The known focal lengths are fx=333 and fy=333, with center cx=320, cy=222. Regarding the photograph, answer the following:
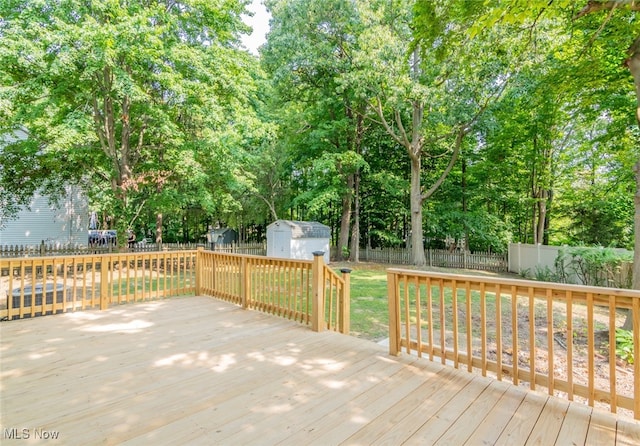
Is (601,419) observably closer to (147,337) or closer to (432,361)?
(432,361)

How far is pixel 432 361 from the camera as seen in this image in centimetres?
323

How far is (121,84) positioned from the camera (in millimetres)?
7488

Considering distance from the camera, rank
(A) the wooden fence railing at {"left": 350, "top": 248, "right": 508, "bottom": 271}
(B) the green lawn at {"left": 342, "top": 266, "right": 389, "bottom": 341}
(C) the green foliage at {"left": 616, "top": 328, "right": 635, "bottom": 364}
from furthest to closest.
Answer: (A) the wooden fence railing at {"left": 350, "top": 248, "right": 508, "bottom": 271} < (B) the green lawn at {"left": 342, "top": 266, "right": 389, "bottom": 341} < (C) the green foliage at {"left": 616, "top": 328, "right": 635, "bottom": 364}

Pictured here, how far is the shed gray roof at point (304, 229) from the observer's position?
40.3ft

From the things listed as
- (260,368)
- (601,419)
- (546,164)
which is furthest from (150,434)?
(546,164)

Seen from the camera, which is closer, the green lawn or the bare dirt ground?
the bare dirt ground

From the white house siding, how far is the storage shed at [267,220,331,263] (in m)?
7.79

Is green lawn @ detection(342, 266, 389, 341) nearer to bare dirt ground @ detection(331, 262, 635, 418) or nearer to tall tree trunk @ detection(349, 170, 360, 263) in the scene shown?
bare dirt ground @ detection(331, 262, 635, 418)

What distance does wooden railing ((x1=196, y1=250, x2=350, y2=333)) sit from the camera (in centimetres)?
424

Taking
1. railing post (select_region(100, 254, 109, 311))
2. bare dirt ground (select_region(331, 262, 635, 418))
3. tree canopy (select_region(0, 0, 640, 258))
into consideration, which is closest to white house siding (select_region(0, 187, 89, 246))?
tree canopy (select_region(0, 0, 640, 258))

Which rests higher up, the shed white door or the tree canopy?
the tree canopy

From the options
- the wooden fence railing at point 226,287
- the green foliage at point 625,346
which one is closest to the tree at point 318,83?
the wooden fence railing at point 226,287

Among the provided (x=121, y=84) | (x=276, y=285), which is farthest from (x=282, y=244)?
(x=121, y=84)

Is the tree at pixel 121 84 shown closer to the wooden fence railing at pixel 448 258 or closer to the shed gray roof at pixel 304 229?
the shed gray roof at pixel 304 229
